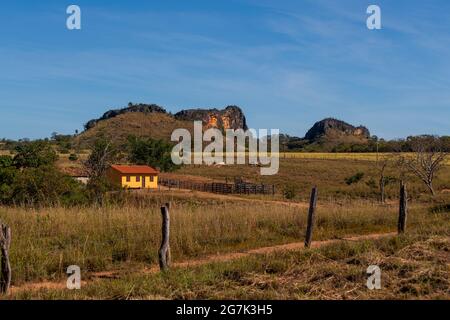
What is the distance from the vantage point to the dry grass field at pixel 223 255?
6762 mm

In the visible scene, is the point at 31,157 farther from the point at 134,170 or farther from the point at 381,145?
the point at 381,145

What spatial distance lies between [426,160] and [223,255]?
34422 mm

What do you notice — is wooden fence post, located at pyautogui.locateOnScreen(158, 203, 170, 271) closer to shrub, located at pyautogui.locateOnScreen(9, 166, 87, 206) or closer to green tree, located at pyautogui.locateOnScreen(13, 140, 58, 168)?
shrub, located at pyautogui.locateOnScreen(9, 166, 87, 206)

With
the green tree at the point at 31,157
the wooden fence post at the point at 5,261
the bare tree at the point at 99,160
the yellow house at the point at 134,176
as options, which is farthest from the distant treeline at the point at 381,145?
the wooden fence post at the point at 5,261

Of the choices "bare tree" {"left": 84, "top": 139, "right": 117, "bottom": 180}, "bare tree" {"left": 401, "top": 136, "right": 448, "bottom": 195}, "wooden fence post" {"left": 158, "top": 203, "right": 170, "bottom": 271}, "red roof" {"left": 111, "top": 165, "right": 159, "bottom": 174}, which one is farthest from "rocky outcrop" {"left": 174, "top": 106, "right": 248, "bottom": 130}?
"wooden fence post" {"left": 158, "top": 203, "right": 170, "bottom": 271}

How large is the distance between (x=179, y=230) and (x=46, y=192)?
33.9 feet

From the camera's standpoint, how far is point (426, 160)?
133ft

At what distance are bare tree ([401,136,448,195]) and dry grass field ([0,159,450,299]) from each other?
25.2 m

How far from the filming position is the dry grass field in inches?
266

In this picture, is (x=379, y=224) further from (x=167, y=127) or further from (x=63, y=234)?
(x=167, y=127)

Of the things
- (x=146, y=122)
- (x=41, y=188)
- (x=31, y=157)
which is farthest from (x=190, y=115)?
(x=41, y=188)

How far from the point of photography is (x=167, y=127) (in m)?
138

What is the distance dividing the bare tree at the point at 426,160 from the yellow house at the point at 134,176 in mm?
23464
